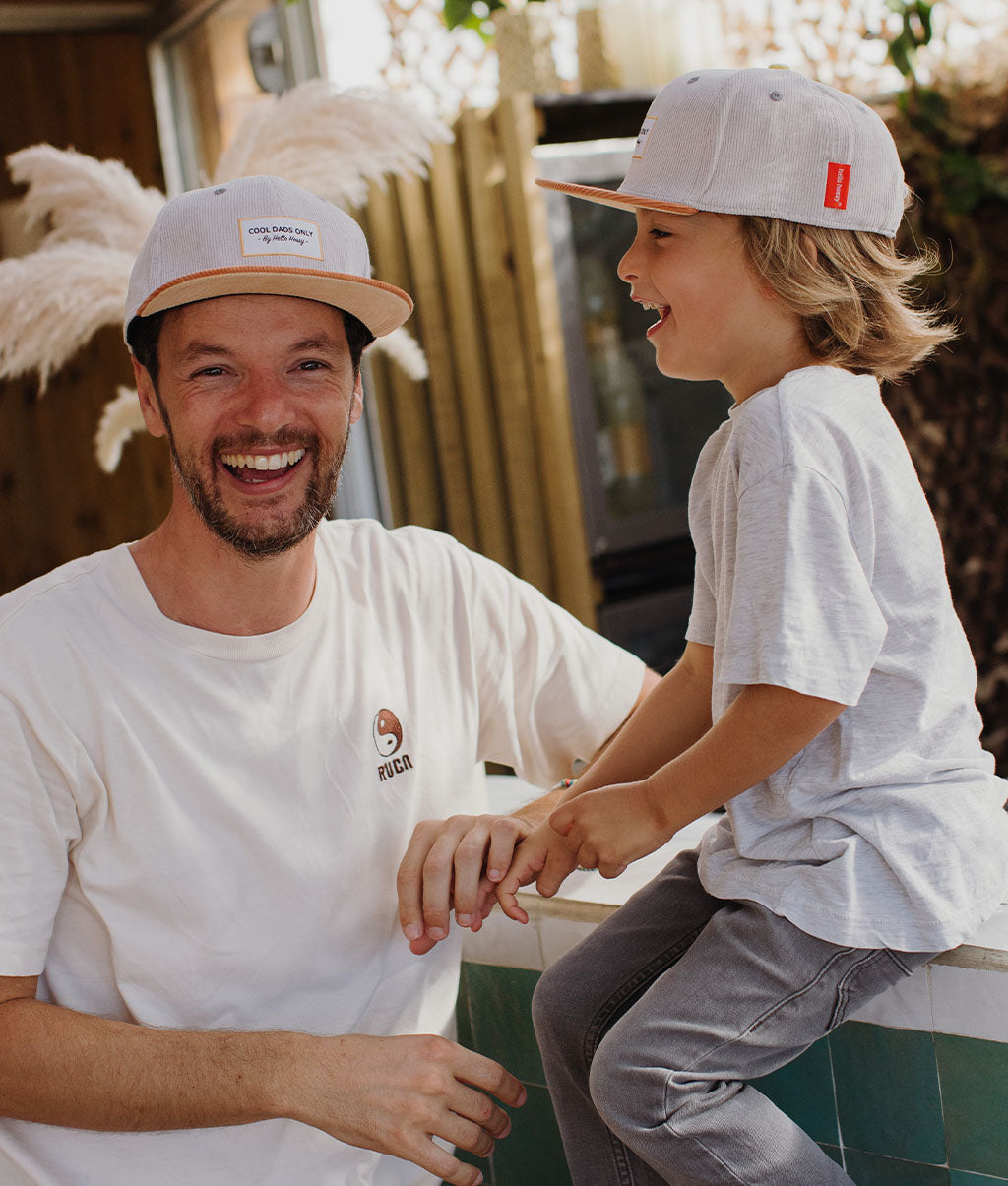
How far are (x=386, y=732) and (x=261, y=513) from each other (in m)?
0.27

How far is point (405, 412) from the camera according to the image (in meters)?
3.78

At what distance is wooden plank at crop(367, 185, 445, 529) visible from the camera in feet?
12.3

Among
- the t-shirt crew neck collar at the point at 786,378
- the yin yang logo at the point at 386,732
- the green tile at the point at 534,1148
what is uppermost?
the t-shirt crew neck collar at the point at 786,378

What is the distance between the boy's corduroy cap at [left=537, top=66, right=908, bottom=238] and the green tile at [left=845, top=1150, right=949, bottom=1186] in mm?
891

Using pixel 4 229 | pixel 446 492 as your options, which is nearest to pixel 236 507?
pixel 446 492

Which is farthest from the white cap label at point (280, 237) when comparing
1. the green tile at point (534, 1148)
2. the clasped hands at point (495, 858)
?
the green tile at point (534, 1148)

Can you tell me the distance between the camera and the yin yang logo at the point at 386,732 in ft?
4.48

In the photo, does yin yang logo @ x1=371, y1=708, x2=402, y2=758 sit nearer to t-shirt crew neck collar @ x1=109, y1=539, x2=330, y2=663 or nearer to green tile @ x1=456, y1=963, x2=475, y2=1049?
t-shirt crew neck collar @ x1=109, y1=539, x2=330, y2=663

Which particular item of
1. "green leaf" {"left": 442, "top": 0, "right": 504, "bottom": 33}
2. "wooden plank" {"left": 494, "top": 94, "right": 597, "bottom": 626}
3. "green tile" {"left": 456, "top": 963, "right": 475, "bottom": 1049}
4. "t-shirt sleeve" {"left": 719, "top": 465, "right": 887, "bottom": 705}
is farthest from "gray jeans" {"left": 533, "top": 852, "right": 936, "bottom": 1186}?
"wooden plank" {"left": 494, "top": 94, "right": 597, "bottom": 626}

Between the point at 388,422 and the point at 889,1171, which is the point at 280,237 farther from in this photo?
the point at 388,422

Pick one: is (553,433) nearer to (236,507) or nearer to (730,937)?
(236,507)

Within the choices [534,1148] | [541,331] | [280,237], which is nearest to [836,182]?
[280,237]

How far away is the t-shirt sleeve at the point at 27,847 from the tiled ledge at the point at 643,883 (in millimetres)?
542

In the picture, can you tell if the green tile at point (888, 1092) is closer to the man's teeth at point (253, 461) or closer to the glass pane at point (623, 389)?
the man's teeth at point (253, 461)
